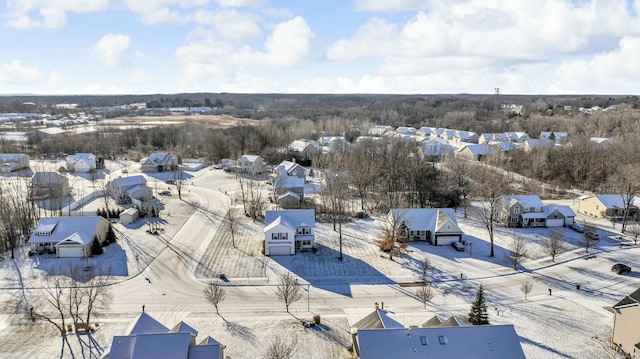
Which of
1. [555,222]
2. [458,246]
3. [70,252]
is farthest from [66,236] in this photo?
[555,222]

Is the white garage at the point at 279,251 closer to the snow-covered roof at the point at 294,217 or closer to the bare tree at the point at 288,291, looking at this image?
the snow-covered roof at the point at 294,217

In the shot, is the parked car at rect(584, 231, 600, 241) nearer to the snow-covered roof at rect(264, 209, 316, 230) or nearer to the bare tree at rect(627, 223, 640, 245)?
the bare tree at rect(627, 223, 640, 245)

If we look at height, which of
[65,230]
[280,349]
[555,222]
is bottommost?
[280,349]

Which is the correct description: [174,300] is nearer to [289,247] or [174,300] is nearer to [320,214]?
[289,247]

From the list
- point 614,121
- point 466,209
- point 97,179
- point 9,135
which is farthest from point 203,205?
point 614,121

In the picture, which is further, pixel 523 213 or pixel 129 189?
pixel 129 189

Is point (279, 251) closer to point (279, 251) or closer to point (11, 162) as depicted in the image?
point (279, 251)
